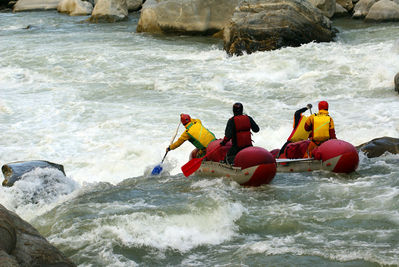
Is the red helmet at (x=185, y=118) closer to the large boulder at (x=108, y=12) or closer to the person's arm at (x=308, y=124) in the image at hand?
the person's arm at (x=308, y=124)

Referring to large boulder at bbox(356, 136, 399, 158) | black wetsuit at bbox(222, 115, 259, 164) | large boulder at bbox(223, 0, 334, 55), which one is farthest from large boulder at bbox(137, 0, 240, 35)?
black wetsuit at bbox(222, 115, 259, 164)

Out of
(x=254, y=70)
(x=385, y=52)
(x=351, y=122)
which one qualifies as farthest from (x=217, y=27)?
(x=351, y=122)

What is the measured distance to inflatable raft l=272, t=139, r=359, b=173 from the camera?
816 cm

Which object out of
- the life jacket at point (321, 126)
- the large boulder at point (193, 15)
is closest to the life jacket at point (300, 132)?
the life jacket at point (321, 126)

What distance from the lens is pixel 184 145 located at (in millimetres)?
11516

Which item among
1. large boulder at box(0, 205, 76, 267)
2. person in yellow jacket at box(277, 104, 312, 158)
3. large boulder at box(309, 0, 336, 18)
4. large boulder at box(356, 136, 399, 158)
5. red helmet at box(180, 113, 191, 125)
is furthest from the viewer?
large boulder at box(309, 0, 336, 18)

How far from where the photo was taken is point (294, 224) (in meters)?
6.56

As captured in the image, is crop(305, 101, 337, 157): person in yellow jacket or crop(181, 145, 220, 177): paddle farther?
crop(181, 145, 220, 177): paddle

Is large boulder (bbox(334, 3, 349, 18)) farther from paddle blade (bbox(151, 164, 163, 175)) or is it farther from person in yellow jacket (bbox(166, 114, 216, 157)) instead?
person in yellow jacket (bbox(166, 114, 216, 157))

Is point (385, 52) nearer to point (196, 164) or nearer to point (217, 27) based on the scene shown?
point (217, 27)

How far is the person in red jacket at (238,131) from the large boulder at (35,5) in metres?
23.3

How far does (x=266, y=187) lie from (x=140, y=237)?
2.23 metres

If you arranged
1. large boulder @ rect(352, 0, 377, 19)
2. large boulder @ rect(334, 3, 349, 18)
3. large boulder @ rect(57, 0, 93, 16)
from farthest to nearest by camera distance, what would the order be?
large boulder @ rect(57, 0, 93, 16) < large boulder @ rect(334, 3, 349, 18) < large boulder @ rect(352, 0, 377, 19)

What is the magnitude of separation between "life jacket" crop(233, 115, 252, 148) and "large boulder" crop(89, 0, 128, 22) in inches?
708
